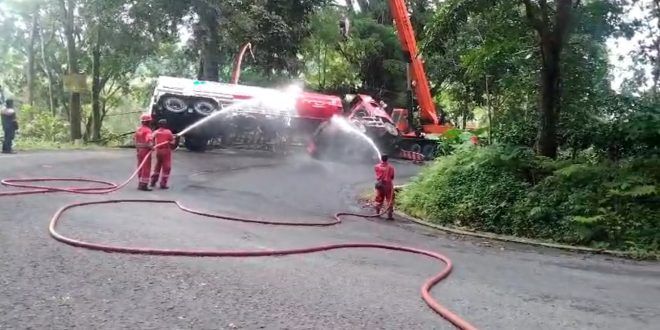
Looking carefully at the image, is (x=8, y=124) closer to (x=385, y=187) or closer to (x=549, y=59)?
(x=385, y=187)

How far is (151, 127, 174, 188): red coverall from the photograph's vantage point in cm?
1230

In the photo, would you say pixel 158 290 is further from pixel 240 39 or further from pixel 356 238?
pixel 240 39

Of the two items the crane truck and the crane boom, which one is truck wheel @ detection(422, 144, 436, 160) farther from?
the crane boom

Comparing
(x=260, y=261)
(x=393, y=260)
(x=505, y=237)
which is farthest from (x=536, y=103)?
(x=260, y=261)

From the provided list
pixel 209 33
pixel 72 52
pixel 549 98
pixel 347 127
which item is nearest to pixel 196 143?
pixel 209 33

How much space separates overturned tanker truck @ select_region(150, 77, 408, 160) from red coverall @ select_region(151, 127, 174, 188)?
7.32 m

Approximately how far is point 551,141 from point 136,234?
8.29 m

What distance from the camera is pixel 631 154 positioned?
1128 centimetres

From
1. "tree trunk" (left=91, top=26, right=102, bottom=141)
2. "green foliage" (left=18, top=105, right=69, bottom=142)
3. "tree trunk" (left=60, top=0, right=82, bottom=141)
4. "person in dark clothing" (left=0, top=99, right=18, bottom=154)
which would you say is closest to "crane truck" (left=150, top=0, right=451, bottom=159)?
"person in dark clothing" (left=0, top=99, right=18, bottom=154)

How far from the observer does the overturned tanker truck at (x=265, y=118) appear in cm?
1991

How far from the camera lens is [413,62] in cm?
2484

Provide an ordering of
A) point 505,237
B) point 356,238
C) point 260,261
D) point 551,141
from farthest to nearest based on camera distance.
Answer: point 551,141, point 505,237, point 356,238, point 260,261

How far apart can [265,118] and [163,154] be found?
30.6 feet

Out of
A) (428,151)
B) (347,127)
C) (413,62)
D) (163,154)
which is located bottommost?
(163,154)
